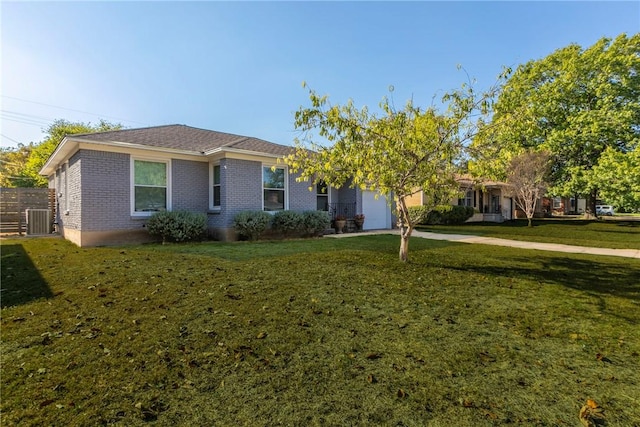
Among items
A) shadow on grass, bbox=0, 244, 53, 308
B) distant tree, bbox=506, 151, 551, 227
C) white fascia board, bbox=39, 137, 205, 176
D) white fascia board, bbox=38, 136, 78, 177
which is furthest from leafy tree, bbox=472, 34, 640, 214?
shadow on grass, bbox=0, 244, 53, 308

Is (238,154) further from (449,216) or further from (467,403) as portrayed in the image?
(449,216)

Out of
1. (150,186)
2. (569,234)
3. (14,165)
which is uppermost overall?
(14,165)

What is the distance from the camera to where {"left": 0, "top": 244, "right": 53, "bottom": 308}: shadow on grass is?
465cm

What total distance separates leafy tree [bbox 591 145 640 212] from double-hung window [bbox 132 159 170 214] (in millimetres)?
23031

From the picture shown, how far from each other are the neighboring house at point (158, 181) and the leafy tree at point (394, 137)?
12.5ft

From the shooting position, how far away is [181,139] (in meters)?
12.3

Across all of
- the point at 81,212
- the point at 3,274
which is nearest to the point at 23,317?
the point at 3,274

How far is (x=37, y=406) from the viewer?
7.31ft

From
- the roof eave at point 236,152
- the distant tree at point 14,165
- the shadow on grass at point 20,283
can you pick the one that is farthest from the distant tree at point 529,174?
the distant tree at point 14,165

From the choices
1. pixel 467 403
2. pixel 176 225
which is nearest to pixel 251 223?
pixel 176 225

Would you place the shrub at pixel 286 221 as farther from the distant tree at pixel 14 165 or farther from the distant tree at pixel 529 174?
the distant tree at pixel 14 165

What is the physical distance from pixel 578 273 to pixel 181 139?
→ 1298 cm

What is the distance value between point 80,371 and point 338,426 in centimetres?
226

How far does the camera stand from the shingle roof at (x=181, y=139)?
34.2 feet
